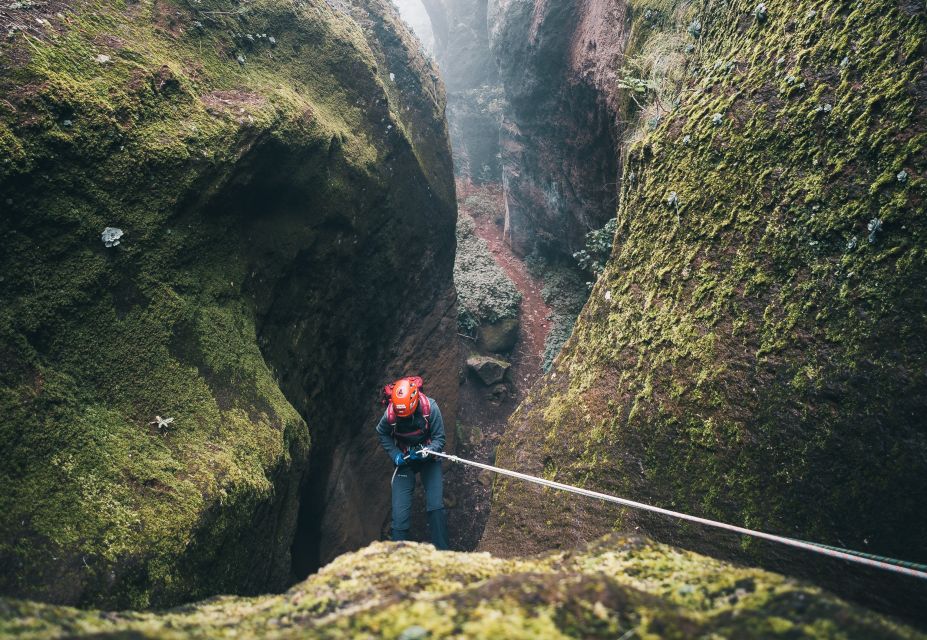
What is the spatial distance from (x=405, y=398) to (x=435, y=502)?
1902 millimetres

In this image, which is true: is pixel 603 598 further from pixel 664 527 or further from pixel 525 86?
pixel 525 86

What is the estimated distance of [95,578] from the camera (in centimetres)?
298

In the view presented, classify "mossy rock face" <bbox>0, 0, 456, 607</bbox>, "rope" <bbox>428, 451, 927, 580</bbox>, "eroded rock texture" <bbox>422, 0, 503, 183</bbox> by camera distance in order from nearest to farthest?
"rope" <bbox>428, 451, 927, 580</bbox>, "mossy rock face" <bbox>0, 0, 456, 607</bbox>, "eroded rock texture" <bbox>422, 0, 503, 183</bbox>

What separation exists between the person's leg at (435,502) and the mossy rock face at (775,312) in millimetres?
1358

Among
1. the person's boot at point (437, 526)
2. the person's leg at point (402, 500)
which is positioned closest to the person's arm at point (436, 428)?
the person's leg at point (402, 500)

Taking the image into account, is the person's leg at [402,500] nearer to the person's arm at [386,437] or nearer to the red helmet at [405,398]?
the person's arm at [386,437]

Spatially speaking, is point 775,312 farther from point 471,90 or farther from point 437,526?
point 471,90

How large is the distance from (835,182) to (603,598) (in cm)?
388

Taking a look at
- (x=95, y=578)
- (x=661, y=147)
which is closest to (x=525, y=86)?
(x=661, y=147)

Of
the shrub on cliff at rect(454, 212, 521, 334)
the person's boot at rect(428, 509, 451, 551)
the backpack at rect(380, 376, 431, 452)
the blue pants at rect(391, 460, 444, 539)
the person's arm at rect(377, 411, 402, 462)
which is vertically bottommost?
the person's boot at rect(428, 509, 451, 551)

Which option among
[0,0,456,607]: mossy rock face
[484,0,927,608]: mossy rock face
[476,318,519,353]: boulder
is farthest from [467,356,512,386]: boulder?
[484,0,927,608]: mossy rock face

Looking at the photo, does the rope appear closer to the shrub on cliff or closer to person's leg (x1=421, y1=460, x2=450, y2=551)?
person's leg (x1=421, y1=460, x2=450, y2=551)

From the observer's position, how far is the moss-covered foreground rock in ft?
5.28

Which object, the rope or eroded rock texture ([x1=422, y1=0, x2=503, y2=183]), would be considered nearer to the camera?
the rope
